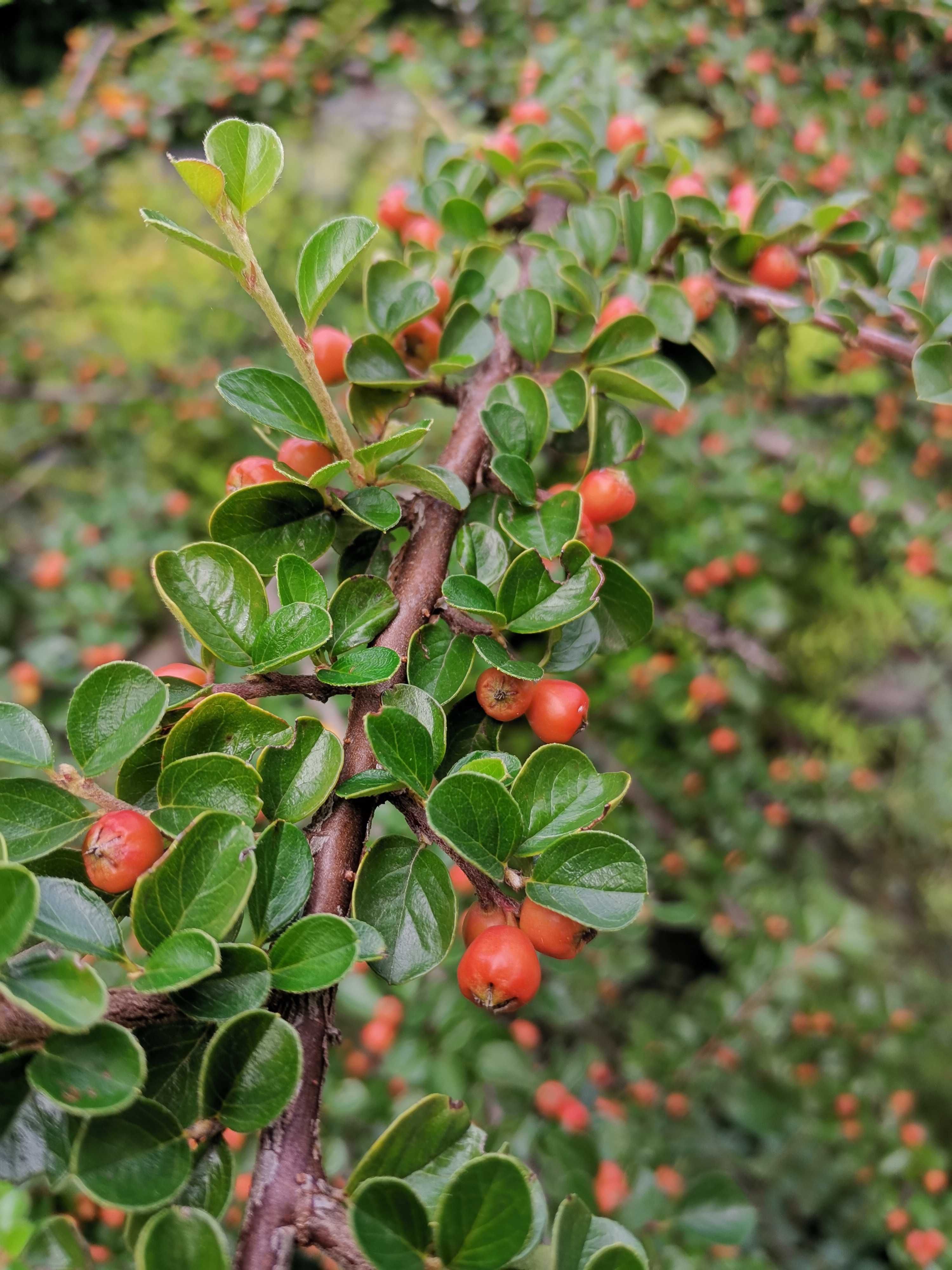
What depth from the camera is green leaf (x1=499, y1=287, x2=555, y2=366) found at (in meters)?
0.86

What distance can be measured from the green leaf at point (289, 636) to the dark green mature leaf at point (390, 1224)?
31 centimetres

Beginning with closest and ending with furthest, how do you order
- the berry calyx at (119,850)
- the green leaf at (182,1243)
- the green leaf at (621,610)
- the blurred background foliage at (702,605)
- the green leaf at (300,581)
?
the green leaf at (182,1243)
the berry calyx at (119,850)
the green leaf at (300,581)
the green leaf at (621,610)
the blurred background foliage at (702,605)

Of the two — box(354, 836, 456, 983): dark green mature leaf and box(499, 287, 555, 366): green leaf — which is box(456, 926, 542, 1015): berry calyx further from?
box(499, 287, 555, 366): green leaf

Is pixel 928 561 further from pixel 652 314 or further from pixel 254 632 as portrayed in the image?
pixel 254 632

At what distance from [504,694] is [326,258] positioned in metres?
0.35

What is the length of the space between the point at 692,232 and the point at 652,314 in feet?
0.73

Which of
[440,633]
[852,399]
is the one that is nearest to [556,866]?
[440,633]

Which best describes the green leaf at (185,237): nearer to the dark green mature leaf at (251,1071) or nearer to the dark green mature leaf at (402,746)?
the dark green mature leaf at (402,746)

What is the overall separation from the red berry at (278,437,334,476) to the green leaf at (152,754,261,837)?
0.28 meters

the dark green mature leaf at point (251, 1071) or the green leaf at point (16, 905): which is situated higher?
the green leaf at point (16, 905)

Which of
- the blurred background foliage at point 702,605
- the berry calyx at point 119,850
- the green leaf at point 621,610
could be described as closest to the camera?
the berry calyx at point 119,850

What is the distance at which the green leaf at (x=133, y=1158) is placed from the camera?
1.32ft

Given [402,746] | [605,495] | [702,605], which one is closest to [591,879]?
[402,746]

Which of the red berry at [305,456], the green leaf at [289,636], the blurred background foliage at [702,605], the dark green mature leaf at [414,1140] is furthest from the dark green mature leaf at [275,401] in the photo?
the blurred background foliage at [702,605]
